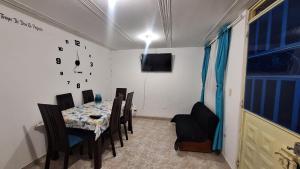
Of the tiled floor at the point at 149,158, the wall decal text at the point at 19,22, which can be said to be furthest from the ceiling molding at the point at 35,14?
the tiled floor at the point at 149,158

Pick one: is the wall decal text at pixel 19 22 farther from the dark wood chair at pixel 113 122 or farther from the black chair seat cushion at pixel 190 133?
the black chair seat cushion at pixel 190 133

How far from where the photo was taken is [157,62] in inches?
182

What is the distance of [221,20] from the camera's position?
228 cm

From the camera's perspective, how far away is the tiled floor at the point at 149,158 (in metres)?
2.28

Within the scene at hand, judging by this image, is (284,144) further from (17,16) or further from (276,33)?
(17,16)

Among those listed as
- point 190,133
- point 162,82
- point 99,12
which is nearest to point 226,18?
point 99,12

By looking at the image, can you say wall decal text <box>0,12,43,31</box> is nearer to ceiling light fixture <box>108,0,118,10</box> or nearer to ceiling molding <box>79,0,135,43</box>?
ceiling molding <box>79,0,135,43</box>

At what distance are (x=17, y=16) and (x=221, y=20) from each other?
3.06 m

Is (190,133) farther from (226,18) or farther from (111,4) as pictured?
(111,4)

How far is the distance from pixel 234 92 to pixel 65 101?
9.95 ft

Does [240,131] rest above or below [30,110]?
below

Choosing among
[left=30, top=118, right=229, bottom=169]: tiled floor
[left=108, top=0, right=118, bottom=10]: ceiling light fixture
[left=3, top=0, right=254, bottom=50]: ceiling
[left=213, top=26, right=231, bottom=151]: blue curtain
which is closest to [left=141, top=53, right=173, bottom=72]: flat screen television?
[left=3, top=0, right=254, bottom=50]: ceiling

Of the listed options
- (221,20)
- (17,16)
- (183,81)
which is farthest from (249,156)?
(17,16)

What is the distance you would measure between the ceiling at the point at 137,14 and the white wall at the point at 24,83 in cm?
32
